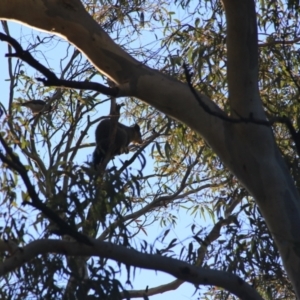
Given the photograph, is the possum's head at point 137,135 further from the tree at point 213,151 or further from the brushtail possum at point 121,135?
the tree at point 213,151

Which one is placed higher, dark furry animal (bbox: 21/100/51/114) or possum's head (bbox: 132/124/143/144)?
possum's head (bbox: 132/124/143/144)

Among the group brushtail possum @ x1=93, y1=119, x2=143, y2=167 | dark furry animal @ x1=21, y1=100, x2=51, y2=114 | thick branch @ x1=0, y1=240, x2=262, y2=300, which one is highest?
brushtail possum @ x1=93, y1=119, x2=143, y2=167

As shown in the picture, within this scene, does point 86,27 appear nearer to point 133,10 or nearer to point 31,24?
point 31,24

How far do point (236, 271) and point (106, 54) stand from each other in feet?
4.41

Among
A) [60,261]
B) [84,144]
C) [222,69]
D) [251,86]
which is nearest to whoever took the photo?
[60,261]

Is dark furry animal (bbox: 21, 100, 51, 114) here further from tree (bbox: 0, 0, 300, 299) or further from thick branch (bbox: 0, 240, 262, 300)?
thick branch (bbox: 0, 240, 262, 300)

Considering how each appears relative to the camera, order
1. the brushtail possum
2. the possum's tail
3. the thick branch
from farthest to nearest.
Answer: the brushtail possum
the possum's tail
the thick branch

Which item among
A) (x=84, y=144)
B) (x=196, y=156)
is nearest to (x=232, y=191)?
(x=196, y=156)

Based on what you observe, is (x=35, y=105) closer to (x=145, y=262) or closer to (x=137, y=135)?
(x=137, y=135)

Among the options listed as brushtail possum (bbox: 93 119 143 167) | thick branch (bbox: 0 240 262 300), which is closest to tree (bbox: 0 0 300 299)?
thick branch (bbox: 0 240 262 300)

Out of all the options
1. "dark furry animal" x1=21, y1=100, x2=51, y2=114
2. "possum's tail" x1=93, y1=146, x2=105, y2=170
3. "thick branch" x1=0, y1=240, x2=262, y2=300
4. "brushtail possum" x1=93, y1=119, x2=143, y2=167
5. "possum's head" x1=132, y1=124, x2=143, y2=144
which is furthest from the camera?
"possum's head" x1=132, y1=124, x2=143, y2=144

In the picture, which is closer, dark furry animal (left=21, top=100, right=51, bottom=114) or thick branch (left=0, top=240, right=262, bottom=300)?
thick branch (left=0, top=240, right=262, bottom=300)

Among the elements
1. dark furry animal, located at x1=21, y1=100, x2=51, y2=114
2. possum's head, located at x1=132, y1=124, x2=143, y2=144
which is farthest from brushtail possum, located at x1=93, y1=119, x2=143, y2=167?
dark furry animal, located at x1=21, y1=100, x2=51, y2=114

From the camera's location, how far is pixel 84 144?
5.62 metres
